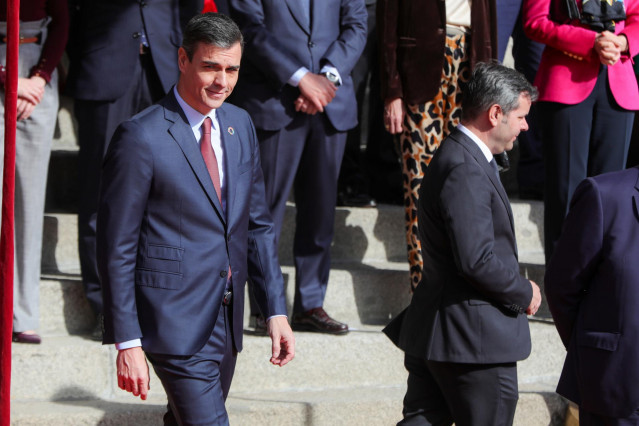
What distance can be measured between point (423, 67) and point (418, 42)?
128mm

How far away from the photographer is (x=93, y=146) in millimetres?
4938

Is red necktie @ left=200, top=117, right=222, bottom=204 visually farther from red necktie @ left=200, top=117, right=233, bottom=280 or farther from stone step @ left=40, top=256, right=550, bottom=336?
stone step @ left=40, top=256, right=550, bottom=336

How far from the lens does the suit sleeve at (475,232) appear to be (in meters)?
3.35

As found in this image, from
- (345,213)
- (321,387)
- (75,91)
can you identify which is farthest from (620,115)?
(75,91)

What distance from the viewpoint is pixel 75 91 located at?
4.94 m

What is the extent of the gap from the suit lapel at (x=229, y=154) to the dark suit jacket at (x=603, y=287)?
0.98 meters

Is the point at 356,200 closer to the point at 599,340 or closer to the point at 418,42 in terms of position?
the point at 418,42

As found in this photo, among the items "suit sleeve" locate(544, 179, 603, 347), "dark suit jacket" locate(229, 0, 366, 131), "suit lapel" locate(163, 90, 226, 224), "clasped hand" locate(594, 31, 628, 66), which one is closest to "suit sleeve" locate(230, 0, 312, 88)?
"dark suit jacket" locate(229, 0, 366, 131)

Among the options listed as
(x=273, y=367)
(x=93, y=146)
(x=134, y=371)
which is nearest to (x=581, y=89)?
(x=273, y=367)

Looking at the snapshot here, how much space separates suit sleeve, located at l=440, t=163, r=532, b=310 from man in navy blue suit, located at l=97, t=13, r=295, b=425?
64 centimetres

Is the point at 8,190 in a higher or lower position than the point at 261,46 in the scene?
lower

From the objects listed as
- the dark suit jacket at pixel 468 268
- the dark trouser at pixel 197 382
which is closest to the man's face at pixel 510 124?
the dark suit jacket at pixel 468 268

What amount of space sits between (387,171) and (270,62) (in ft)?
5.25

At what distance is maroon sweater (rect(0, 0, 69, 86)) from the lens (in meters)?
4.85
